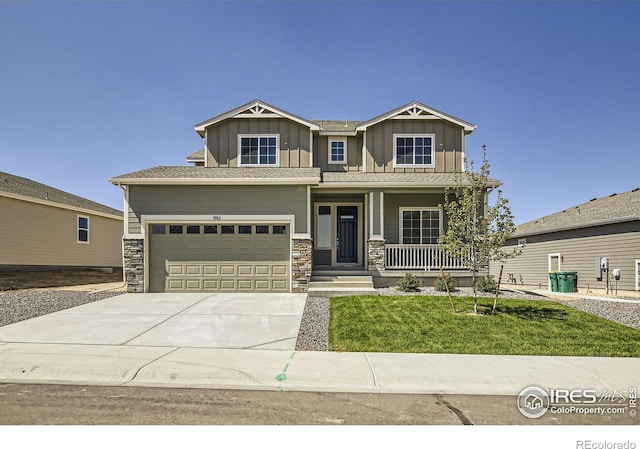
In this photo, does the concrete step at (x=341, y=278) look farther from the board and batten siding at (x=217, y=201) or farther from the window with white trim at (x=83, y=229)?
the window with white trim at (x=83, y=229)

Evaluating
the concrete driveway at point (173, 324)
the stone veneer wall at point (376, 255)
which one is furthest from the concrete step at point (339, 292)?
the stone veneer wall at point (376, 255)

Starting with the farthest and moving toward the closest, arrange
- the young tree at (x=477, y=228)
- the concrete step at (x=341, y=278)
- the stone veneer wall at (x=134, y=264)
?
the concrete step at (x=341, y=278) → the stone veneer wall at (x=134, y=264) → the young tree at (x=477, y=228)

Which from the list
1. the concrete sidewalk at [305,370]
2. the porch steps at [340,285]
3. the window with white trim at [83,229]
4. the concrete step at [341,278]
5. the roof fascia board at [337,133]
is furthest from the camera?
the window with white trim at [83,229]

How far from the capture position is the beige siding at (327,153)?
1686 cm

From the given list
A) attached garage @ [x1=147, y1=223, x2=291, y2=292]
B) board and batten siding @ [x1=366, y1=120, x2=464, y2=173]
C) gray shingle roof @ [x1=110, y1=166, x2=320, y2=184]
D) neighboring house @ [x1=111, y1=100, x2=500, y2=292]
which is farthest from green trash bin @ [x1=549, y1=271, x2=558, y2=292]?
attached garage @ [x1=147, y1=223, x2=291, y2=292]

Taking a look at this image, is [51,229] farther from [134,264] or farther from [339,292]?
[339,292]

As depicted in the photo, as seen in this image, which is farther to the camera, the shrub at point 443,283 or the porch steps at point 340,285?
the shrub at point 443,283

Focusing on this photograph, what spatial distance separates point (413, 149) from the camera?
53.7ft

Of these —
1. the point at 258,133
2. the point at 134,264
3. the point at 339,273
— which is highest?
the point at 258,133

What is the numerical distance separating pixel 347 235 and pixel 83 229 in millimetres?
13872

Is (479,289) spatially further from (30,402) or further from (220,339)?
(30,402)

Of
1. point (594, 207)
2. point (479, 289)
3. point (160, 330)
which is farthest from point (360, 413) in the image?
point (594, 207)

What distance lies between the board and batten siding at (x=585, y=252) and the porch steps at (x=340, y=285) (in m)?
9.87

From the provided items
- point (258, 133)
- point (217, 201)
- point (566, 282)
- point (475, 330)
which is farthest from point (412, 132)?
point (475, 330)
